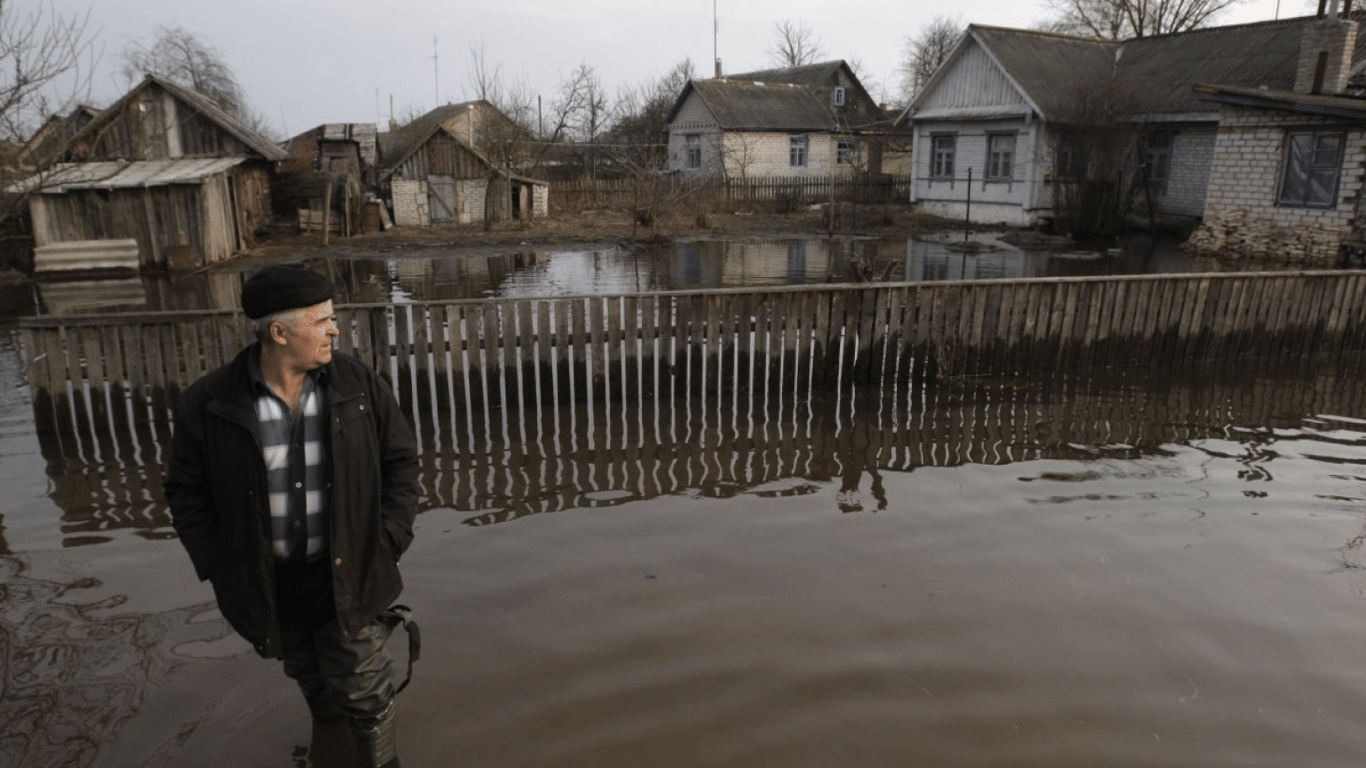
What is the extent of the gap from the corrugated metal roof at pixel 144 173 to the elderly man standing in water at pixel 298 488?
17.3m

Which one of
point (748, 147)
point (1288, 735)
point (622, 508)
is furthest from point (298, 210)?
point (1288, 735)

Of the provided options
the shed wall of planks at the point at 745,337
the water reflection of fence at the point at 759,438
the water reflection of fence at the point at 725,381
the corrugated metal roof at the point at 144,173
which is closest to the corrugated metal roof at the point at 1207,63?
the shed wall of planks at the point at 745,337

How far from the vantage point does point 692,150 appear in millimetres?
39938

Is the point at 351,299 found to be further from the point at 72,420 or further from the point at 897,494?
the point at 897,494

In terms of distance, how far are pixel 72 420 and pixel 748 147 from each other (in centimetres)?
3427

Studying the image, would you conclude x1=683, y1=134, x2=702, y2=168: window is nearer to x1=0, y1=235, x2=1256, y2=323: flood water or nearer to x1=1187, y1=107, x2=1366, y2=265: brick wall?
x1=0, y1=235, x2=1256, y2=323: flood water

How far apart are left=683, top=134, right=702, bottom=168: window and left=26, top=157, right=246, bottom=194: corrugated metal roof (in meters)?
21.1

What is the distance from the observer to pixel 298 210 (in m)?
25.6

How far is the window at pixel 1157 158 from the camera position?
2572cm

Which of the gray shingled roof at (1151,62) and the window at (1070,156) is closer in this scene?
the gray shingled roof at (1151,62)

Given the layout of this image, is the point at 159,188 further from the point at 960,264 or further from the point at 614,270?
the point at 960,264

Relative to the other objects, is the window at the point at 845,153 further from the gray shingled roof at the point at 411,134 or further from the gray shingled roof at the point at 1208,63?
the gray shingled roof at the point at 411,134

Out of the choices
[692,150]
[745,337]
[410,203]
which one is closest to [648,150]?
[692,150]

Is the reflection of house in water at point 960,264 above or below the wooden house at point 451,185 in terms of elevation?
below
